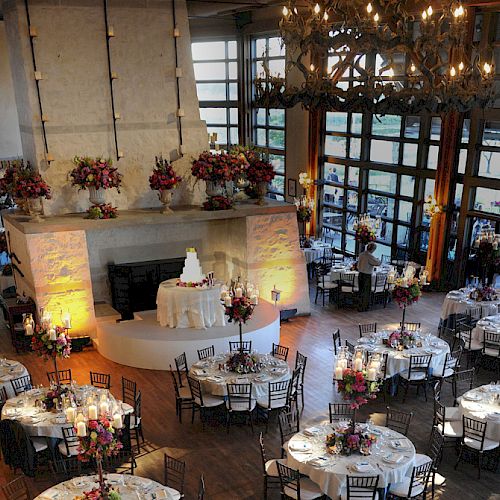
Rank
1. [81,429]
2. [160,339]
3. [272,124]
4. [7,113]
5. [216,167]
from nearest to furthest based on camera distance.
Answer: [81,429] < [160,339] < [216,167] < [7,113] < [272,124]

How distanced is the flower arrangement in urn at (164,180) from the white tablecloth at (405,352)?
5.38 m

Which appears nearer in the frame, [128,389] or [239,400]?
[239,400]

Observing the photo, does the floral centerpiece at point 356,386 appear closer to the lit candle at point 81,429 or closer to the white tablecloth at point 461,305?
the lit candle at point 81,429

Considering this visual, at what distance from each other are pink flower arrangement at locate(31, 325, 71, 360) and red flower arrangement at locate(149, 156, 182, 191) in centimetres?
465

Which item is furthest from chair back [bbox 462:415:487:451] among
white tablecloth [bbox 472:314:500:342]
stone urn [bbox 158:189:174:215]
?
stone urn [bbox 158:189:174:215]

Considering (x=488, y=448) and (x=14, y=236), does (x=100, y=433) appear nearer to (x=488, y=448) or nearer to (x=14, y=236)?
(x=488, y=448)

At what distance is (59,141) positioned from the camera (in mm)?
13227

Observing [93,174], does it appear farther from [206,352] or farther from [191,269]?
[206,352]

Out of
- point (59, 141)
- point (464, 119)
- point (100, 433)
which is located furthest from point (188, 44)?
point (100, 433)

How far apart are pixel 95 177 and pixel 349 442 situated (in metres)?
7.80

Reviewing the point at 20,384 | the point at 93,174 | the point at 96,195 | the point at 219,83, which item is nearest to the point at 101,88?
the point at 93,174

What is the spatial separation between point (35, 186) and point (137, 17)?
445cm

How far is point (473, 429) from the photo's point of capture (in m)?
9.18

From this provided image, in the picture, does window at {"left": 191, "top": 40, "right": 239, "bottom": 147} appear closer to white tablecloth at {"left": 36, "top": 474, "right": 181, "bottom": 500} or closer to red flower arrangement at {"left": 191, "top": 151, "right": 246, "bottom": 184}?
red flower arrangement at {"left": 191, "top": 151, "right": 246, "bottom": 184}
